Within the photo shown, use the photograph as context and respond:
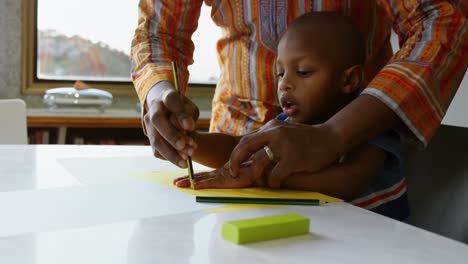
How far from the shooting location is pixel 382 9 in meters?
1.15

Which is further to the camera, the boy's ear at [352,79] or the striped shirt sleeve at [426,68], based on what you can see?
the boy's ear at [352,79]

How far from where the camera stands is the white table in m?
0.52

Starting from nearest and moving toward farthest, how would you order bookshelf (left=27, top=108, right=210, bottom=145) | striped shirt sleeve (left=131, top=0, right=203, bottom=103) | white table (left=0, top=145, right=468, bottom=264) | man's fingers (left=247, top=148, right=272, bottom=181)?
white table (left=0, top=145, right=468, bottom=264) → man's fingers (left=247, top=148, right=272, bottom=181) → striped shirt sleeve (left=131, top=0, right=203, bottom=103) → bookshelf (left=27, top=108, right=210, bottom=145)

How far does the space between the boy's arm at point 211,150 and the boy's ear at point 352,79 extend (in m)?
0.24

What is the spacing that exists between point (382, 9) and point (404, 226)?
2.03 ft

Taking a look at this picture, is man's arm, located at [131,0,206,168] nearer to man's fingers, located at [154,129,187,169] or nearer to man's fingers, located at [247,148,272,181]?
man's fingers, located at [154,129,187,169]

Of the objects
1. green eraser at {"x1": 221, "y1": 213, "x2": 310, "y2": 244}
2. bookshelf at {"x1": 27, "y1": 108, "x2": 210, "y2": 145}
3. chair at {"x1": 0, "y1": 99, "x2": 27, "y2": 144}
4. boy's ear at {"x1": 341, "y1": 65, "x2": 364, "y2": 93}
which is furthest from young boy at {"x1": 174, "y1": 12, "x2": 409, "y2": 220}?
bookshelf at {"x1": 27, "y1": 108, "x2": 210, "y2": 145}

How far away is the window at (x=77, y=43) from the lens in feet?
10.3

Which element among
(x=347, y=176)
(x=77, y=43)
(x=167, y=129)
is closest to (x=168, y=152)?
(x=167, y=129)

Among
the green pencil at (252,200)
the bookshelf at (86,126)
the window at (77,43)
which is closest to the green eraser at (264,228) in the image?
the green pencil at (252,200)

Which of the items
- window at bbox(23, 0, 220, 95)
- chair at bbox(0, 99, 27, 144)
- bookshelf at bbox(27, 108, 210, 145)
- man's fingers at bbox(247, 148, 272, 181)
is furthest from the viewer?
window at bbox(23, 0, 220, 95)

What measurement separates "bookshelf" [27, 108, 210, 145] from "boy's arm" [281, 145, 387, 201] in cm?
219

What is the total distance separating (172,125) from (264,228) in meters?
0.40

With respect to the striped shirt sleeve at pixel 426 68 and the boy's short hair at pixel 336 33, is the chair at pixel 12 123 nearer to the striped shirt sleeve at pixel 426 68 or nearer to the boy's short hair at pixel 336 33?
the boy's short hair at pixel 336 33
